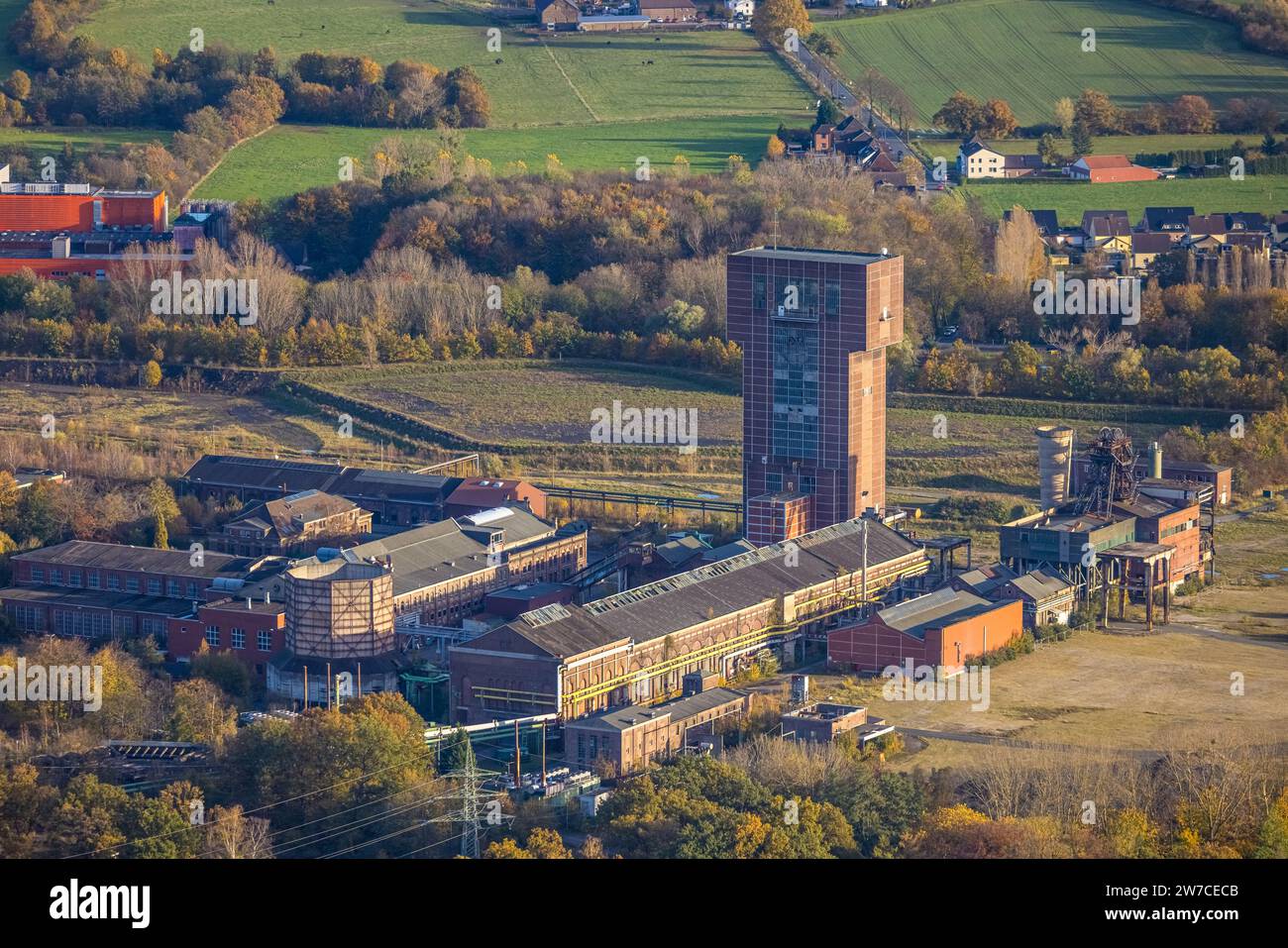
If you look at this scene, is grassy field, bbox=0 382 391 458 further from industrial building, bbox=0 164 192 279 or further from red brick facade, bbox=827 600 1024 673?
red brick facade, bbox=827 600 1024 673

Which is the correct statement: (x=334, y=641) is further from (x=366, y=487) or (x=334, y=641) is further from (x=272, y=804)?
(x=366, y=487)

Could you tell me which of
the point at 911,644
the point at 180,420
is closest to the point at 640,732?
the point at 911,644

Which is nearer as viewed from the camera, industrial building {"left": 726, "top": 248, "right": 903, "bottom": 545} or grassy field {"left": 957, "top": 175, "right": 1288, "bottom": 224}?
industrial building {"left": 726, "top": 248, "right": 903, "bottom": 545}

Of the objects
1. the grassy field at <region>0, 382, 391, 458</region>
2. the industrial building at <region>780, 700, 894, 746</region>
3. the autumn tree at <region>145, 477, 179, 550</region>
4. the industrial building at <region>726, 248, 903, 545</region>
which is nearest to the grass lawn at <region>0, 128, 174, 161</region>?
the grassy field at <region>0, 382, 391, 458</region>

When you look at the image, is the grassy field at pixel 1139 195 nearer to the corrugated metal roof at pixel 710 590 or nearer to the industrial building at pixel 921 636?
the corrugated metal roof at pixel 710 590

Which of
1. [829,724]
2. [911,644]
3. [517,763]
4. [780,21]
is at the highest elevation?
A: [780,21]

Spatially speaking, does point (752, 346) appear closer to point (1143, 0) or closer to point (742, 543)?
point (742, 543)
